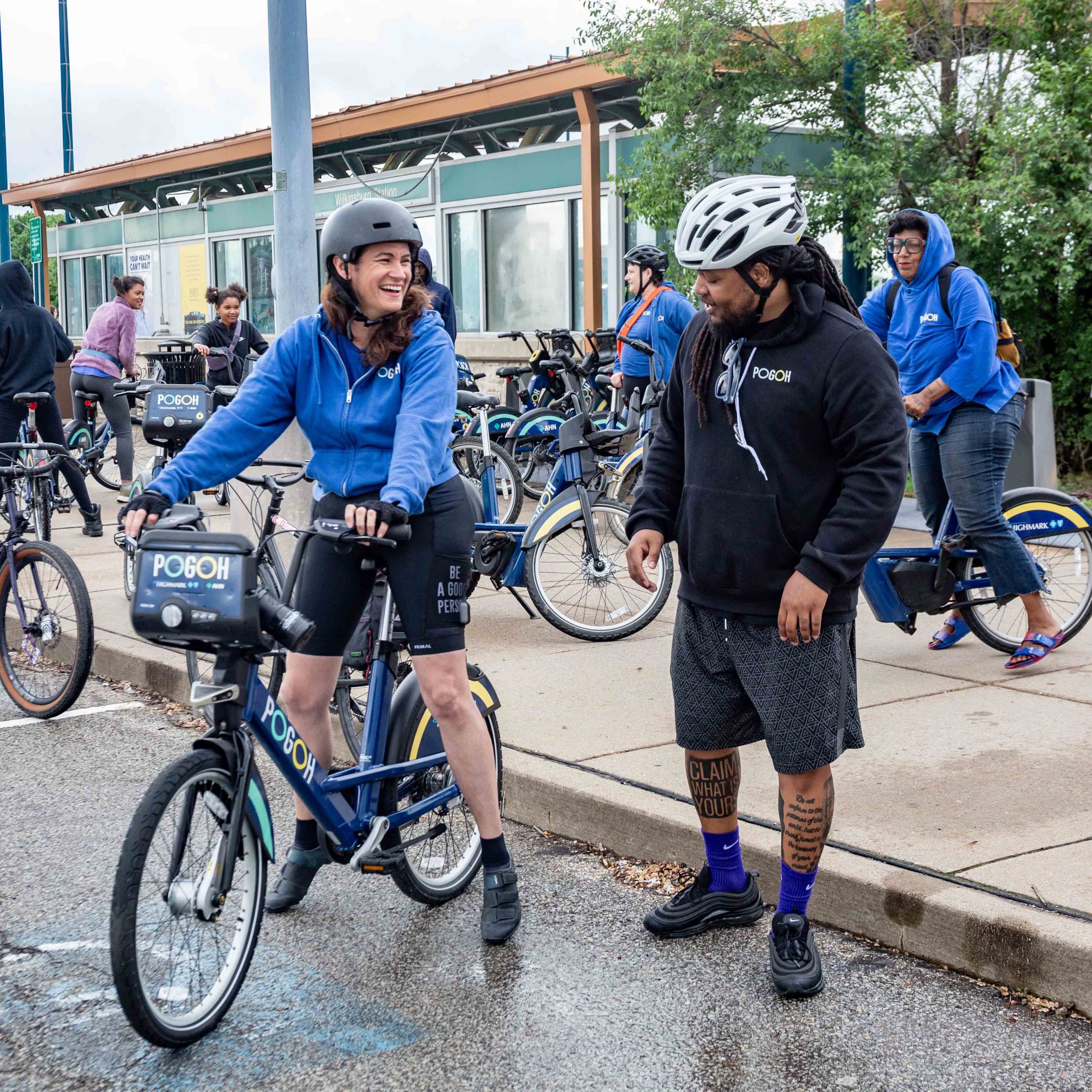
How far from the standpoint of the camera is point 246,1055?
3.07 metres

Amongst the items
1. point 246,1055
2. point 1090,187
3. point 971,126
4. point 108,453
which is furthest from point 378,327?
point 108,453

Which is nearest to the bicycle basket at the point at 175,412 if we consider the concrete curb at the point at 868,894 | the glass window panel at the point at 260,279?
the concrete curb at the point at 868,894

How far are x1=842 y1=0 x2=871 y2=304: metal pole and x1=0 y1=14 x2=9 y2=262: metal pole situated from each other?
1552cm

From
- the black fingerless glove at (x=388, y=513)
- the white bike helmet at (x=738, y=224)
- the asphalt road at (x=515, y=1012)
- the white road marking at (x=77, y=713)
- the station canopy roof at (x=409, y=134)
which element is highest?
the station canopy roof at (x=409, y=134)

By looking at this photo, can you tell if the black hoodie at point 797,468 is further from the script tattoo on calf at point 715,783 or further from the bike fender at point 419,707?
the bike fender at point 419,707

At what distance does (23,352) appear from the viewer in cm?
1006

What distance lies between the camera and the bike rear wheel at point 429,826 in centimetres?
368

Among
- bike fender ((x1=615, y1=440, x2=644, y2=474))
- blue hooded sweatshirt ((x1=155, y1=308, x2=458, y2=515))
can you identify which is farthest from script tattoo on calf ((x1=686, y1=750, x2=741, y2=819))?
bike fender ((x1=615, y1=440, x2=644, y2=474))

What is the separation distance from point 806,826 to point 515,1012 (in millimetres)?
818

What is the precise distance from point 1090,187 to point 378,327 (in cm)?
843

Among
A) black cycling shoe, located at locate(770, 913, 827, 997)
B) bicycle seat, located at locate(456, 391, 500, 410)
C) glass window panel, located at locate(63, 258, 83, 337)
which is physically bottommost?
black cycling shoe, located at locate(770, 913, 827, 997)

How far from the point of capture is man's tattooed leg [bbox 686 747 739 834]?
3.56m

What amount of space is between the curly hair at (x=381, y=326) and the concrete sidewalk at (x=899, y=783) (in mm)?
1639

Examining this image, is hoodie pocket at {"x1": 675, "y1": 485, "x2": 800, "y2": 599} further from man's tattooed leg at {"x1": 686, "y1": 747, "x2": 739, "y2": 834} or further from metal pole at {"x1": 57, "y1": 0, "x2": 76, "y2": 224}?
metal pole at {"x1": 57, "y1": 0, "x2": 76, "y2": 224}
